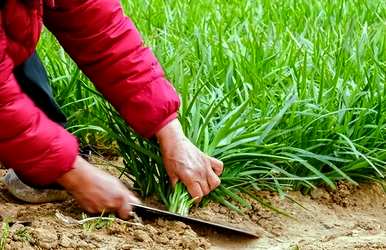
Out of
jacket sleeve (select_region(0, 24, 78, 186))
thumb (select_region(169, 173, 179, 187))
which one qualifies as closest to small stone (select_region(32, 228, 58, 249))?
jacket sleeve (select_region(0, 24, 78, 186))

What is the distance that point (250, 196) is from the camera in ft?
9.84

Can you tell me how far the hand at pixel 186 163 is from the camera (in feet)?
9.27

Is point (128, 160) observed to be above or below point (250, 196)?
above

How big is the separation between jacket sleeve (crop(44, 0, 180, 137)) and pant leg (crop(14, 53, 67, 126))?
0.43 feet

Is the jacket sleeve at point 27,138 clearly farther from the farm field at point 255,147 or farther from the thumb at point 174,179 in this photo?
the thumb at point 174,179

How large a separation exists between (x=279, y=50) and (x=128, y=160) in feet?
3.29

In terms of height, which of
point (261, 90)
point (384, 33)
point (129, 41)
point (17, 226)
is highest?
point (129, 41)

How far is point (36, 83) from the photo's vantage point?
2.90 metres

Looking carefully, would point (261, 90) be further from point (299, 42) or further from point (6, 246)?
point (6, 246)

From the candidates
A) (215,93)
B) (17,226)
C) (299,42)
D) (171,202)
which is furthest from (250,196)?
(299,42)

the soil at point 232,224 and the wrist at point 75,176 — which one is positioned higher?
the wrist at point 75,176

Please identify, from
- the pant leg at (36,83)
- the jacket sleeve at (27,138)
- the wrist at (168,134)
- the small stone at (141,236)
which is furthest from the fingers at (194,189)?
the pant leg at (36,83)

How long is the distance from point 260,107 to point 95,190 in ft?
2.62

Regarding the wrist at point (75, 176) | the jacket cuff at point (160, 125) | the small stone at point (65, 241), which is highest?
the wrist at point (75, 176)
